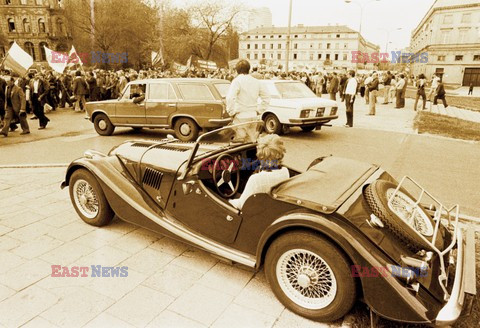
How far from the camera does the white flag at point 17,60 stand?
1362cm

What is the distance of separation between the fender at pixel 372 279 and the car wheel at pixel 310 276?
0.31 feet

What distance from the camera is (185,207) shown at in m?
3.35

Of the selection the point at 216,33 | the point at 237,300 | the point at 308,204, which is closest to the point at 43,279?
the point at 237,300

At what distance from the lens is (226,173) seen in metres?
3.49

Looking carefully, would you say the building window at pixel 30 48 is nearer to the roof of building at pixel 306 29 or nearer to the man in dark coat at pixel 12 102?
the man in dark coat at pixel 12 102

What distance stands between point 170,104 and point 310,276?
8028 millimetres

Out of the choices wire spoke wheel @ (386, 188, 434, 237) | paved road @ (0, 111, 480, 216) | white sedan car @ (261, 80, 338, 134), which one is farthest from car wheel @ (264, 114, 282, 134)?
wire spoke wheel @ (386, 188, 434, 237)

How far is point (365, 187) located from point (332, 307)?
102 cm

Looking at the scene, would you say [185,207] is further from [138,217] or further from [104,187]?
[104,187]

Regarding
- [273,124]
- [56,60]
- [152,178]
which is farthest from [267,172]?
[56,60]

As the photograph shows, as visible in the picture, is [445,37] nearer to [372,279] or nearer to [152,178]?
[152,178]

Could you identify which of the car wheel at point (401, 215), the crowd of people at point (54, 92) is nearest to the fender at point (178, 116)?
the crowd of people at point (54, 92)

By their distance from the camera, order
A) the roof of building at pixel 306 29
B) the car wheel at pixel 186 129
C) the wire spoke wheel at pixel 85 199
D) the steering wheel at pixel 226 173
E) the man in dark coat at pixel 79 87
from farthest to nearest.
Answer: the roof of building at pixel 306 29 < the man in dark coat at pixel 79 87 < the car wheel at pixel 186 129 < the wire spoke wheel at pixel 85 199 < the steering wheel at pixel 226 173

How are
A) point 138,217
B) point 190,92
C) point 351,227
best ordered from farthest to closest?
point 190,92 → point 138,217 → point 351,227
